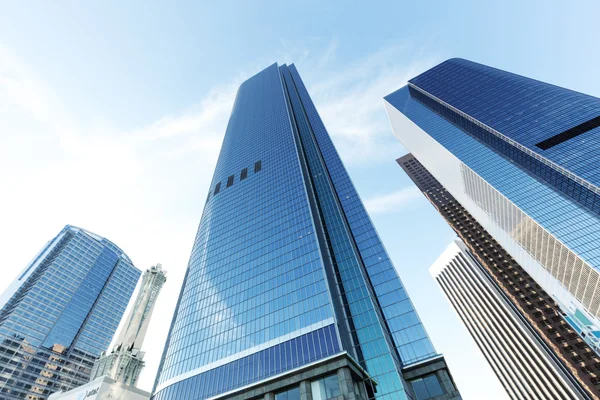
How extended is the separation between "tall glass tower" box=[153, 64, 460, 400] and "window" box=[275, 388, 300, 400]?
0.55 ft

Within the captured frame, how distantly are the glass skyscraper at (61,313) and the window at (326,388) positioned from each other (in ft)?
444

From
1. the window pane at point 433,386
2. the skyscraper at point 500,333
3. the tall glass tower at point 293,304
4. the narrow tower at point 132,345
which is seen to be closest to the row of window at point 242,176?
the tall glass tower at point 293,304

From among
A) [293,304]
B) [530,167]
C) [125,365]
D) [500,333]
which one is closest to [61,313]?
[125,365]

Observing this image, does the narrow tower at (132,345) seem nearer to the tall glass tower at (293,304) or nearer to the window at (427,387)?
the tall glass tower at (293,304)

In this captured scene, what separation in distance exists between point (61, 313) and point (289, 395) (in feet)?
485

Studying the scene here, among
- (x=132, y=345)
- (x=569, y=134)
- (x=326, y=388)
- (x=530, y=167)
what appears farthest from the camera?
(x=530, y=167)

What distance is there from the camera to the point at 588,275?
71.4m

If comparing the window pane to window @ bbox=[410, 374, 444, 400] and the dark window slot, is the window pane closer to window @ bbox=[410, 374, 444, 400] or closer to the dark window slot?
window @ bbox=[410, 374, 444, 400]

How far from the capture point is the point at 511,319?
433 feet

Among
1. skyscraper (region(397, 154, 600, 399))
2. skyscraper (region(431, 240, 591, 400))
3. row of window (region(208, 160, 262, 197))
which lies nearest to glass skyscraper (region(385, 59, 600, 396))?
skyscraper (region(397, 154, 600, 399))

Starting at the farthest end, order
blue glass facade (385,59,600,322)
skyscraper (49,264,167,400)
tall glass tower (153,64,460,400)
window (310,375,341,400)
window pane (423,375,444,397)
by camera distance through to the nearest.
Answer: blue glass facade (385,59,600,322)
skyscraper (49,264,167,400)
tall glass tower (153,64,460,400)
window pane (423,375,444,397)
window (310,375,341,400)

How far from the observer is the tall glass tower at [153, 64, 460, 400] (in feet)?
167

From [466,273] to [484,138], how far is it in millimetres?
75658

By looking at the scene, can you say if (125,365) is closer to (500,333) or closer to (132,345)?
(132,345)
